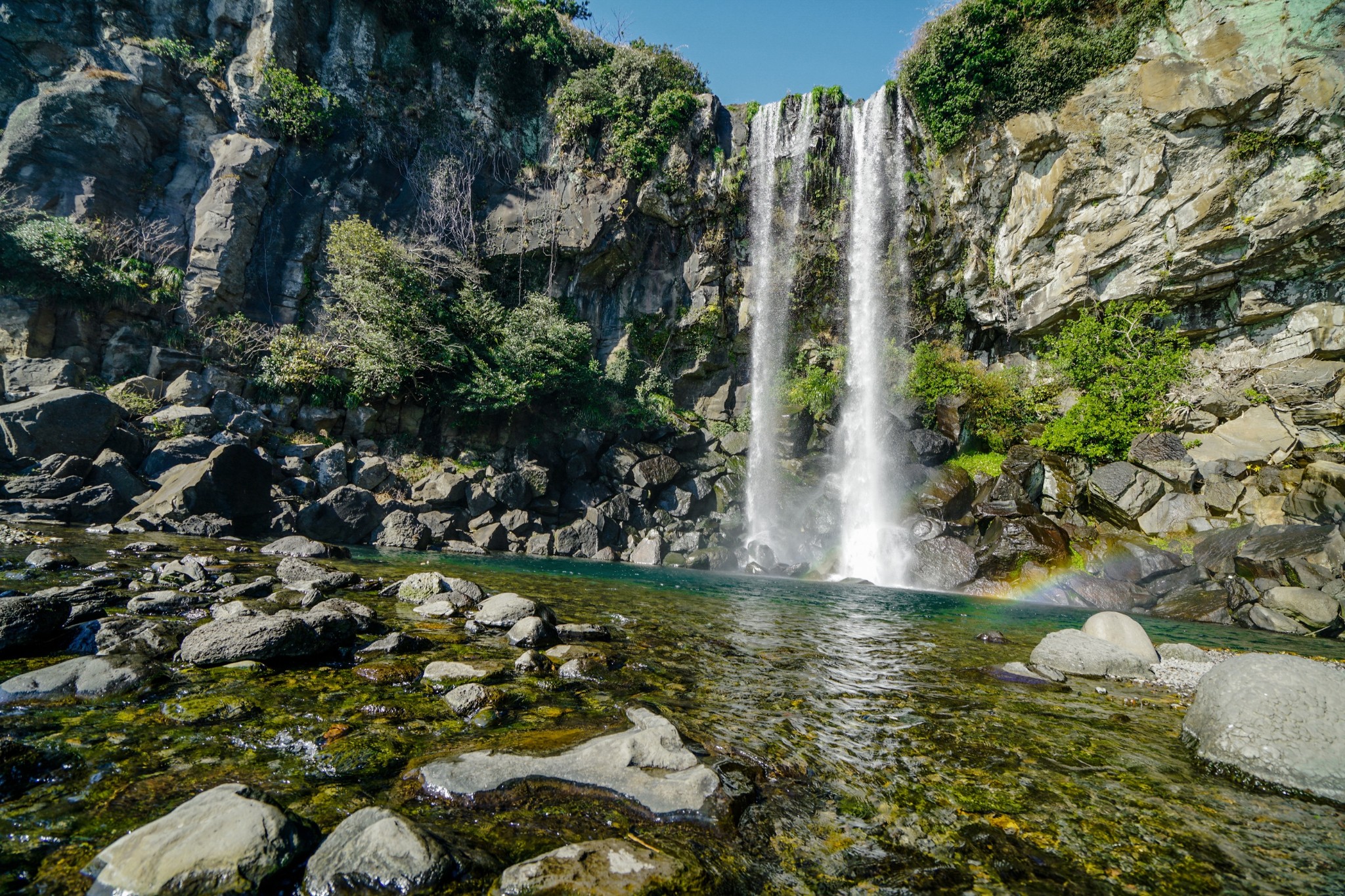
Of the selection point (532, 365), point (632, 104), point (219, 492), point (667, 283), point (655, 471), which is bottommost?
point (219, 492)

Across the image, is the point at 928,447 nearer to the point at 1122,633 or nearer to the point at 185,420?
the point at 1122,633

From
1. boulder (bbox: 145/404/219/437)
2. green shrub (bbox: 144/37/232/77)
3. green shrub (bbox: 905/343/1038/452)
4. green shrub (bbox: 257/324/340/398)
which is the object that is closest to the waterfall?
green shrub (bbox: 905/343/1038/452)

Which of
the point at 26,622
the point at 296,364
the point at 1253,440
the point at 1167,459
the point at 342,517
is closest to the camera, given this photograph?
the point at 26,622

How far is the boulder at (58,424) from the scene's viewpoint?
1328cm

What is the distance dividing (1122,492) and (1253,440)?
441 centimetres

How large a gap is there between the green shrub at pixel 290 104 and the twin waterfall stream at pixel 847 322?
66.3ft

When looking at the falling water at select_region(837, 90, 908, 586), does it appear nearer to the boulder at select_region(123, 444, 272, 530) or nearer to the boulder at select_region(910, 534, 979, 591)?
the boulder at select_region(910, 534, 979, 591)

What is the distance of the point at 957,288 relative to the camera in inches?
935

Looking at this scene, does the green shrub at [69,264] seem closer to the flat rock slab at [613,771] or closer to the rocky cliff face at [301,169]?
the rocky cliff face at [301,169]

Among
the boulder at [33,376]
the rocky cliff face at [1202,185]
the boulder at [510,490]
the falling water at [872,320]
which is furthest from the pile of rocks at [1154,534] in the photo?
the boulder at [33,376]

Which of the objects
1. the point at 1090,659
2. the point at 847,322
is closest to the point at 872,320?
the point at 847,322

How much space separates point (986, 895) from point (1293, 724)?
2.95 m

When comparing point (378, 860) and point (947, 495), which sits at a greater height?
point (947, 495)

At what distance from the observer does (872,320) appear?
25109 mm
